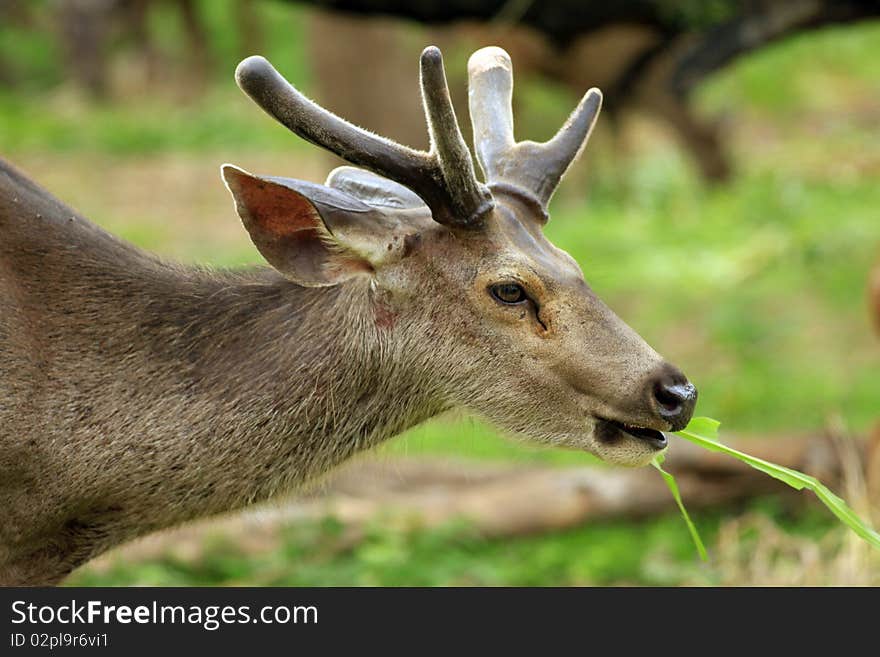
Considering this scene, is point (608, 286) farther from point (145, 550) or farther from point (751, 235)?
point (145, 550)

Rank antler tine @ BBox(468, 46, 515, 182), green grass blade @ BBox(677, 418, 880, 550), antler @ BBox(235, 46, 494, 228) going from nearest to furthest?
antler @ BBox(235, 46, 494, 228) → green grass blade @ BBox(677, 418, 880, 550) → antler tine @ BBox(468, 46, 515, 182)

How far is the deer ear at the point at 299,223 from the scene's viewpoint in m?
4.15

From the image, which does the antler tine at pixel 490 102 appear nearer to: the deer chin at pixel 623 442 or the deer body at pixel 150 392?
the deer body at pixel 150 392

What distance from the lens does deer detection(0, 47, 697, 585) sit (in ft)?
13.7

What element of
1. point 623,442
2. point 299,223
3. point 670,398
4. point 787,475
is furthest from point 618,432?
point 299,223

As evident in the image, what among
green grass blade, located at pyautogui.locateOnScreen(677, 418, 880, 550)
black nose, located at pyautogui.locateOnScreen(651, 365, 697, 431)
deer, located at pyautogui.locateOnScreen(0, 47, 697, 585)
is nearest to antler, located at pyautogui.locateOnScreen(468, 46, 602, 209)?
deer, located at pyautogui.locateOnScreen(0, 47, 697, 585)

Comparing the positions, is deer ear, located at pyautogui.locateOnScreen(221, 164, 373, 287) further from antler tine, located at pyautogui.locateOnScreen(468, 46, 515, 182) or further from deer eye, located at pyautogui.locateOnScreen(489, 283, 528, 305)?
antler tine, located at pyautogui.locateOnScreen(468, 46, 515, 182)

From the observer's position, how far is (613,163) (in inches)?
537

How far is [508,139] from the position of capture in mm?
4711

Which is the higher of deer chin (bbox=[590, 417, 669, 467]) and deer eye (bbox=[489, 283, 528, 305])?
deer eye (bbox=[489, 283, 528, 305])

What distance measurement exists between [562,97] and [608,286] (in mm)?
3512

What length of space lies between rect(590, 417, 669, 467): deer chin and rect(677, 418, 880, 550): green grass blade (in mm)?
149

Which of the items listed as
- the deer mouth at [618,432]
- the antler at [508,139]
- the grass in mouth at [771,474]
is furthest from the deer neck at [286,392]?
the grass in mouth at [771,474]

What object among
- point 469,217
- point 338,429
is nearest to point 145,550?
point 338,429
